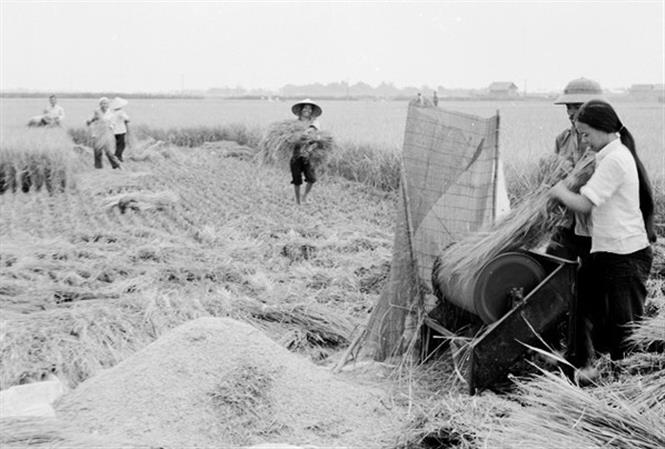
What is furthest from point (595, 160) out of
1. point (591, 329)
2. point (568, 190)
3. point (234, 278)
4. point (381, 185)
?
point (381, 185)

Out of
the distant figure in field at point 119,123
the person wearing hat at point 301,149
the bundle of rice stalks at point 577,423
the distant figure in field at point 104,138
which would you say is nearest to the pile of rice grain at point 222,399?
the bundle of rice stalks at point 577,423

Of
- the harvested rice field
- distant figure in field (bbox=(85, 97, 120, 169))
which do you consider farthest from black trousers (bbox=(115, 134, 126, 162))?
the harvested rice field

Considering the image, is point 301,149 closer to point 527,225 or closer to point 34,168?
point 34,168

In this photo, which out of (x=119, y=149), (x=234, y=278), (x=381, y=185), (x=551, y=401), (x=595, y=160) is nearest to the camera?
(x=551, y=401)

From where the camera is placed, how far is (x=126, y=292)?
6.09 m

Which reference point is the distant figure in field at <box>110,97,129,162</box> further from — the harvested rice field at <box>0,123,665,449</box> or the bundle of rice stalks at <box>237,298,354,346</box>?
the bundle of rice stalks at <box>237,298,354,346</box>

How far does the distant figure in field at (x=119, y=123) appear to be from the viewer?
14883 mm

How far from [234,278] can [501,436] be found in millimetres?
3892

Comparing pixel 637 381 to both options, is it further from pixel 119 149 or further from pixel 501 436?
pixel 119 149

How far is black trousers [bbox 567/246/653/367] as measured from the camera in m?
3.78

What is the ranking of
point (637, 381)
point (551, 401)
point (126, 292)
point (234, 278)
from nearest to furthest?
point (551, 401) → point (637, 381) → point (126, 292) → point (234, 278)

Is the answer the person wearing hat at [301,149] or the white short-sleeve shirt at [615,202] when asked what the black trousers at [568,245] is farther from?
the person wearing hat at [301,149]

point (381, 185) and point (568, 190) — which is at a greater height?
point (568, 190)

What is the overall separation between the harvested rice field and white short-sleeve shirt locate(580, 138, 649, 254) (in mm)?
377
